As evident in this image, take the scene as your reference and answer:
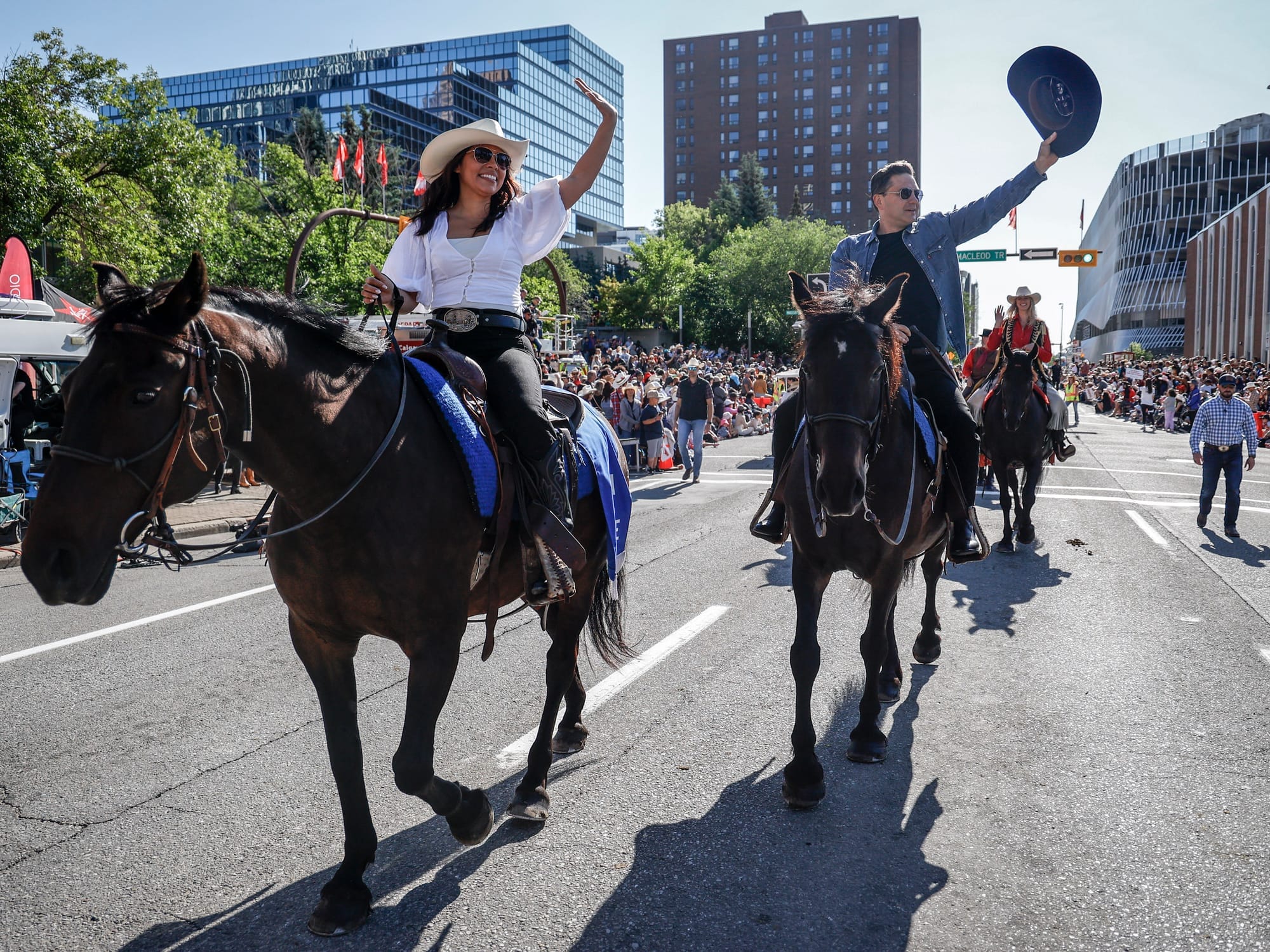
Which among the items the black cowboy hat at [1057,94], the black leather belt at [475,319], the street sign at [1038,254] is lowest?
the black leather belt at [475,319]

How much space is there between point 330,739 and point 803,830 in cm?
193

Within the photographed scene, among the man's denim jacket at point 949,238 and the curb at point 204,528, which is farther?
the curb at point 204,528

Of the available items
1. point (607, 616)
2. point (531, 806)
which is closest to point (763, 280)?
point (607, 616)

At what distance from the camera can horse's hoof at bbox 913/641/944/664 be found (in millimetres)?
6387

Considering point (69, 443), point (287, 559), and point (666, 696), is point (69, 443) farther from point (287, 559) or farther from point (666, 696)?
point (666, 696)

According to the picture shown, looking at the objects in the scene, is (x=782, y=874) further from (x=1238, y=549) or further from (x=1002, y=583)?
(x=1238, y=549)

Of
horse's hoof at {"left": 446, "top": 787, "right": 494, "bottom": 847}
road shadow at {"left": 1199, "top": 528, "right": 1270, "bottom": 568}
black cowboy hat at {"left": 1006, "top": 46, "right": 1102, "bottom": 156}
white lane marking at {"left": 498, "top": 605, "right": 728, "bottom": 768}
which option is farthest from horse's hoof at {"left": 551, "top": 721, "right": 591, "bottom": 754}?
road shadow at {"left": 1199, "top": 528, "right": 1270, "bottom": 568}

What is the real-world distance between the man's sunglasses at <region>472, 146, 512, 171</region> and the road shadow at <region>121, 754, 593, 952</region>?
276 cm

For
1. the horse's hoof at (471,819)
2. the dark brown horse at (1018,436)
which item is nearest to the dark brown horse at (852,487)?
the horse's hoof at (471,819)

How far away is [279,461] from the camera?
2930mm

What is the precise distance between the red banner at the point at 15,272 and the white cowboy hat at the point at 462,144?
45.7 feet

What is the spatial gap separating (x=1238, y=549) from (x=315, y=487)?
445 inches

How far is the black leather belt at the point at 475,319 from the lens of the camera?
383 centimetres

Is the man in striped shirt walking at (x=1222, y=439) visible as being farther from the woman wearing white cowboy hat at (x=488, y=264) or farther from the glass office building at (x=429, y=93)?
the glass office building at (x=429, y=93)
